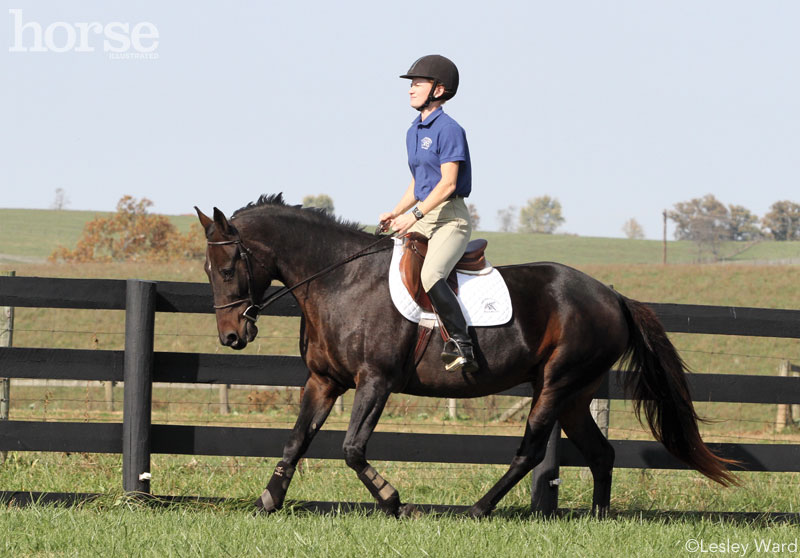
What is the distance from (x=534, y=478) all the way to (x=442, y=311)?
176 cm

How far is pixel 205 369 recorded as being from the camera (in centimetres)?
640

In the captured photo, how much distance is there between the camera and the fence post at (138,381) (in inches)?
242

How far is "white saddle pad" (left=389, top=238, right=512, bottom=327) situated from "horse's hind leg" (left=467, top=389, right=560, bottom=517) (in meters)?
0.67

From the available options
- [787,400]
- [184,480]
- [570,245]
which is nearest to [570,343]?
[787,400]

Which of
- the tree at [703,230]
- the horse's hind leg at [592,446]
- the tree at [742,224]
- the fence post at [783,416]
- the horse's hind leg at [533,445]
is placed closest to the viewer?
the horse's hind leg at [533,445]

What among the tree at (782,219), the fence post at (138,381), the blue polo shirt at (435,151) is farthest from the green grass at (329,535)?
the tree at (782,219)

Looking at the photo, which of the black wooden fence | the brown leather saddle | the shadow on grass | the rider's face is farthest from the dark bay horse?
Result: the rider's face

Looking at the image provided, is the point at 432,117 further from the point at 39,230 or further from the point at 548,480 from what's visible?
the point at 39,230

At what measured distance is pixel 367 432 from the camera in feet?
18.4

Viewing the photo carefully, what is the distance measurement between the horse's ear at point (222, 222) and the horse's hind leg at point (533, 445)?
2.34 m

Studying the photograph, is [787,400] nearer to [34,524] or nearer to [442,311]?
[442,311]

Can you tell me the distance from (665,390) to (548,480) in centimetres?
108

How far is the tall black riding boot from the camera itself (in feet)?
18.6

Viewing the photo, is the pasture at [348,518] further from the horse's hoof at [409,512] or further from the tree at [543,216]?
the tree at [543,216]
